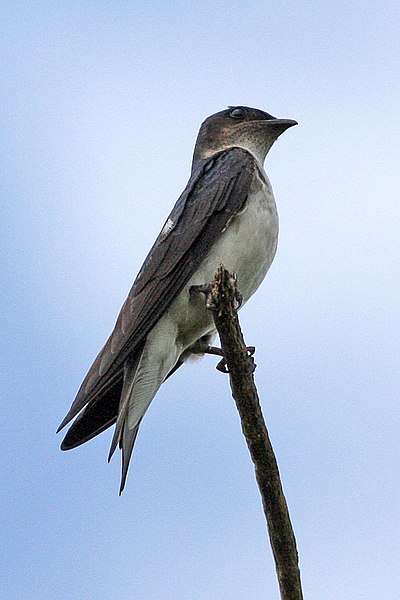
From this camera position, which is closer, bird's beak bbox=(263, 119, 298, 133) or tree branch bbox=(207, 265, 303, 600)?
tree branch bbox=(207, 265, 303, 600)

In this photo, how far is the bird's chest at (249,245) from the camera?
696 cm

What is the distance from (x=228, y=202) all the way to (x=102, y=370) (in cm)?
139

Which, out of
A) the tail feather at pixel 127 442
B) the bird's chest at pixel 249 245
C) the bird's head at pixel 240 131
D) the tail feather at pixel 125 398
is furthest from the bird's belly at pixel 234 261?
the bird's head at pixel 240 131

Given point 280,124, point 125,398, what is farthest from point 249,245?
point 280,124

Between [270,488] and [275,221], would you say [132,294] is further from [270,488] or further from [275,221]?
[270,488]

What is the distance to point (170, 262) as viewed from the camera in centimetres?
696

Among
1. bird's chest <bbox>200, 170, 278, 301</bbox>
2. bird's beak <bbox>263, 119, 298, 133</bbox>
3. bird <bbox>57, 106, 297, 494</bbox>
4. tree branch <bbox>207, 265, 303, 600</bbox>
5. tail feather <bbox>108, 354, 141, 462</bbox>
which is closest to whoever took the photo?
Result: tree branch <bbox>207, 265, 303, 600</bbox>

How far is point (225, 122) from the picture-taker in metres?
8.91

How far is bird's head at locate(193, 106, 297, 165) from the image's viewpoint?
28.3ft

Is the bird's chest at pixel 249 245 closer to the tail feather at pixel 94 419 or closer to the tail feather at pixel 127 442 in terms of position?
the tail feather at pixel 94 419

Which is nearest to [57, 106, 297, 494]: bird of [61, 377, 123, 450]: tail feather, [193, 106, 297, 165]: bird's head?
[61, 377, 123, 450]: tail feather

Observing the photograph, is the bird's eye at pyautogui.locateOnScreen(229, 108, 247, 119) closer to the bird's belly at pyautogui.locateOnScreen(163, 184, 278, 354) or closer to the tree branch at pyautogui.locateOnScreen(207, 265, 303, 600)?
the bird's belly at pyautogui.locateOnScreen(163, 184, 278, 354)

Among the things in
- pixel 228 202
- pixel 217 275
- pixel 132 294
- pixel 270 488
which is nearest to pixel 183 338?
pixel 132 294

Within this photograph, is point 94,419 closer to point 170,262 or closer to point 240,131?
point 170,262
